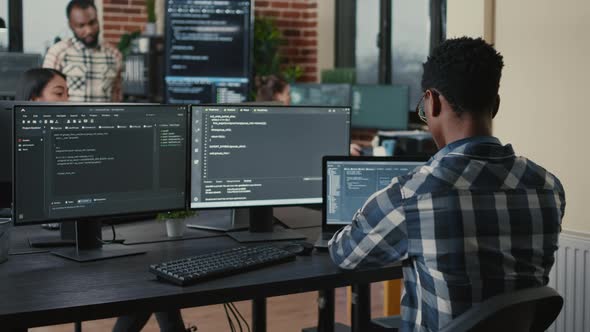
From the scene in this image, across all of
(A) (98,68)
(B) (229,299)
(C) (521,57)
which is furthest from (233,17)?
(B) (229,299)

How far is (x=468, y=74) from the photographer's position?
1828 millimetres

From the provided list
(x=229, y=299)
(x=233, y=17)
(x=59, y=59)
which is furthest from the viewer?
(x=233, y=17)

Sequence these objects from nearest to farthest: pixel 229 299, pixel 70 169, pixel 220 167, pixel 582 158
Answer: pixel 229 299 < pixel 70 169 < pixel 220 167 < pixel 582 158

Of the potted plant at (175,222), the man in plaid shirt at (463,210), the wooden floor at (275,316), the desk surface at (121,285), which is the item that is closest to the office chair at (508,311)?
the man in plaid shirt at (463,210)

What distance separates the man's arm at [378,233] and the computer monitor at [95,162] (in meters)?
0.78

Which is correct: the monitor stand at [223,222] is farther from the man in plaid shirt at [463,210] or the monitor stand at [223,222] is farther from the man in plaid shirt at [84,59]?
the man in plaid shirt at [84,59]

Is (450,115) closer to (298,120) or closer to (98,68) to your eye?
(298,120)

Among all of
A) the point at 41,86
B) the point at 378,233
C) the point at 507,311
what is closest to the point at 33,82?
the point at 41,86

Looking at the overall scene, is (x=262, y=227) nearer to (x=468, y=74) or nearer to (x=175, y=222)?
(x=175, y=222)

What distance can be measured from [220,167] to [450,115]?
106 cm

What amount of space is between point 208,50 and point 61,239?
3.57m

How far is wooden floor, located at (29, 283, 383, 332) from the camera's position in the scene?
13.5 feet

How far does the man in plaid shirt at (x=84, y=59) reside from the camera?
17.6ft

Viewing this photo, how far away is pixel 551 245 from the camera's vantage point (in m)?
1.87
